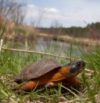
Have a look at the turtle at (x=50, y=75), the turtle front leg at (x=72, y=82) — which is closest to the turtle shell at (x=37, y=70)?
the turtle at (x=50, y=75)

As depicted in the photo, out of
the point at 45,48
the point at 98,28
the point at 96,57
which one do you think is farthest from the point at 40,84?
the point at 45,48

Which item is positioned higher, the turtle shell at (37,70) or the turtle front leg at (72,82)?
the turtle shell at (37,70)

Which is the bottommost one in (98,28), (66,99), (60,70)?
(66,99)

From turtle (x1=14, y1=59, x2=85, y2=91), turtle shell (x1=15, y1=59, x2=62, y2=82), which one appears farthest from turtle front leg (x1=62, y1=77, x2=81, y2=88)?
turtle shell (x1=15, y1=59, x2=62, y2=82)

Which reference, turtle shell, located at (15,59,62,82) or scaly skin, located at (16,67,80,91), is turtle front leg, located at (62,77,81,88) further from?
turtle shell, located at (15,59,62,82)

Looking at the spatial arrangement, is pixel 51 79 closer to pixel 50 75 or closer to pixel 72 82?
pixel 50 75

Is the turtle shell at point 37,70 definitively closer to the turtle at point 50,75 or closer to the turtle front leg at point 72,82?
the turtle at point 50,75

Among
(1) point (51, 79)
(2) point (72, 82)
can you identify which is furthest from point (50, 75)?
(2) point (72, 82)

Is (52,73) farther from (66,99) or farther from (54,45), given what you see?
(54,45)
